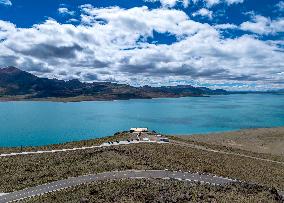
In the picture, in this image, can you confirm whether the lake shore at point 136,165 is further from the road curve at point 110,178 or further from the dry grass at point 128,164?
the road curve at point 110,178

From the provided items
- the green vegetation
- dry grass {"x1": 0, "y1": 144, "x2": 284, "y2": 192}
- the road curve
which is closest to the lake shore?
dry grass {"x1": 0, "y1": 144, "x2": 284, "y2": 192}

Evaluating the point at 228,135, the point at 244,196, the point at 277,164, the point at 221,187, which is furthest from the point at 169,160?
the point at 228,135

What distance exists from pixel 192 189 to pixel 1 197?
1058 inches

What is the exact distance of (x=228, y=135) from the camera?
592 ft

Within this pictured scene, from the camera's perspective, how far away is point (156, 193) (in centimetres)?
5088

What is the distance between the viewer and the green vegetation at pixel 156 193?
4897 cm

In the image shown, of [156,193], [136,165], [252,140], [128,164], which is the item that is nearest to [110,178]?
[128,164]

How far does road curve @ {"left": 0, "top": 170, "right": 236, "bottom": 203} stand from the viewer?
181ft

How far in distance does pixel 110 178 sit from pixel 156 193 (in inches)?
467

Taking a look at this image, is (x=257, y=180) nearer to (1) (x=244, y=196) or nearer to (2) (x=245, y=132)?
(1) (x=244, y=196)

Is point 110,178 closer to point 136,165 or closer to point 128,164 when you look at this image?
point 128,164

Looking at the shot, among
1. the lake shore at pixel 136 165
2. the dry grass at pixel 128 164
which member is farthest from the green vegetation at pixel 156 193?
the dry grass at pixel 128 164

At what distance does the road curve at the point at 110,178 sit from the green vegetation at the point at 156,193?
3187 mm

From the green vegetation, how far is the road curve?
10.5ft
